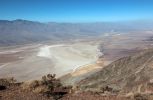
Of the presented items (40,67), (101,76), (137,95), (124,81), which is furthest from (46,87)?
(40,67)

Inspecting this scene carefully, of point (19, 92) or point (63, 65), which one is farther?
point (63, 65)

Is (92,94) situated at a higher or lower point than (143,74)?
higher

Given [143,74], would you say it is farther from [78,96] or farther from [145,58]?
[78,96]

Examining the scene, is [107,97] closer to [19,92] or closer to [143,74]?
[19,92]

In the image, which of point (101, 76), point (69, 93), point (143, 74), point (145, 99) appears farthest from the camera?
point (101, 76)

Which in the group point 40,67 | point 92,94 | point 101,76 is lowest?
point 40,67

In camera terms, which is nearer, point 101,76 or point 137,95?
point 137,95

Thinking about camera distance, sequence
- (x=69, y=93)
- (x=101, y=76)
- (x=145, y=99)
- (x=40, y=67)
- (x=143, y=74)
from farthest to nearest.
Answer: (x=40, y=67) → (x=101, y=76) → (x=143, y=74) → (x=69, y=93) → (x=145, y=99)

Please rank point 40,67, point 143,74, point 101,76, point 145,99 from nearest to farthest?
point 145,99, point 143,74, point 101,76, point 40,67

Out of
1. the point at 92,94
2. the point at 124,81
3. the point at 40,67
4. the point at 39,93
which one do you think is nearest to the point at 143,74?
the point at 124,81

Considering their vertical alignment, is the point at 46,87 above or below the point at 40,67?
above
